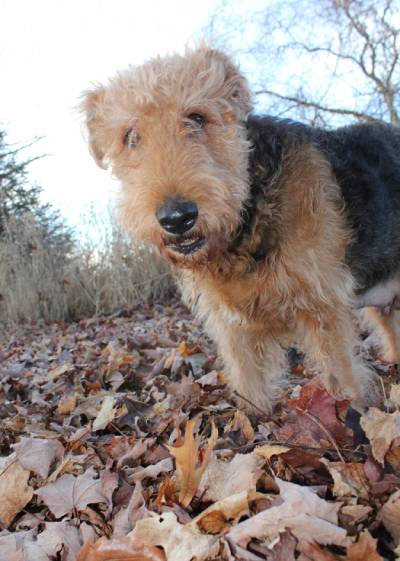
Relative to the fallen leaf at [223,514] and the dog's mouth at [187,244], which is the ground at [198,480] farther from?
the dog's mouth at [187,244]

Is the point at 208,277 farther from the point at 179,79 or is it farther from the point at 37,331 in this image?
the point at 37,331

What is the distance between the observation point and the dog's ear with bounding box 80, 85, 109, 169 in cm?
303

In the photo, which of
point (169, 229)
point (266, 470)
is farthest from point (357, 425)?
point (169, 229)

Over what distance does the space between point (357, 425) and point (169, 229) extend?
1.13m

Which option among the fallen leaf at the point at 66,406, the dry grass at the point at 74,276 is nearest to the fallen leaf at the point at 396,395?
the fallen leaf at the point at 66,406

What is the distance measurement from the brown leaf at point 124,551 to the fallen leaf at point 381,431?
690mm

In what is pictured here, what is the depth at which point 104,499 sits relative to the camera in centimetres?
198

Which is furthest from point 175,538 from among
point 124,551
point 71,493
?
point 71,493

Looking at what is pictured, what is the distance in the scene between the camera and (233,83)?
2.88 m

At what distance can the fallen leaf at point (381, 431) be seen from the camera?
159cm

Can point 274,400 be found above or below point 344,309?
below

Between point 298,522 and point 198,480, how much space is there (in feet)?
1.51

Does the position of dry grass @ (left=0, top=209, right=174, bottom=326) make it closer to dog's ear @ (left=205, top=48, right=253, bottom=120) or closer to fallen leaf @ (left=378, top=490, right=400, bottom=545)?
dog's ear @ (left=205, top=48, right=253, bottom=120)

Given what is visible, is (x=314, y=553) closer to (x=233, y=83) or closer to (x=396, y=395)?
Result: (x=396, y=395)
